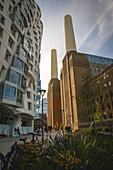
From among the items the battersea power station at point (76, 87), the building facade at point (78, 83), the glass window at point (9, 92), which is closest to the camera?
the glass window at point (9, 92)

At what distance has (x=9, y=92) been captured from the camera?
2134cm

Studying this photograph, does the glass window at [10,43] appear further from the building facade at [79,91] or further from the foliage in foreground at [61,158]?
the building facade at [79,91]

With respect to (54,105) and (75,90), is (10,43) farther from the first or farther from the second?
(54,105)

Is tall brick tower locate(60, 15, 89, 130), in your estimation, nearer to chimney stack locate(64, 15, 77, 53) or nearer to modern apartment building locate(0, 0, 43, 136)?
chimney stack locate(64, 15, 77, 53)

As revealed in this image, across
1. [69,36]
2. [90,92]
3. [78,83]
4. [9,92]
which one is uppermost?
[69,36]

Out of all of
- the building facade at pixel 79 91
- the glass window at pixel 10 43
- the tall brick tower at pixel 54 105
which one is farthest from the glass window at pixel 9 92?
the tall brick tower at pixel 54 105

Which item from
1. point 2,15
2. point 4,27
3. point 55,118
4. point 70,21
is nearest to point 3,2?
point 2,15

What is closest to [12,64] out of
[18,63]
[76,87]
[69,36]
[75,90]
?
[18,63]

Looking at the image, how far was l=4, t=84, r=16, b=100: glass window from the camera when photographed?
2068 centimetres

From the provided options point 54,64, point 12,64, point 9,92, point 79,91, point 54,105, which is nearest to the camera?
point 9,92

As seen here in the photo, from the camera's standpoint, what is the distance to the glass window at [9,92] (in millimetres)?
20681

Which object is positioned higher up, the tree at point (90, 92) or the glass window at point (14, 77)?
the glass window at point (14, 77)

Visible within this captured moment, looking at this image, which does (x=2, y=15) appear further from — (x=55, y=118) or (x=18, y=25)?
(x=55, y=118)

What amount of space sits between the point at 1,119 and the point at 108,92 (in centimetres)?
3598
